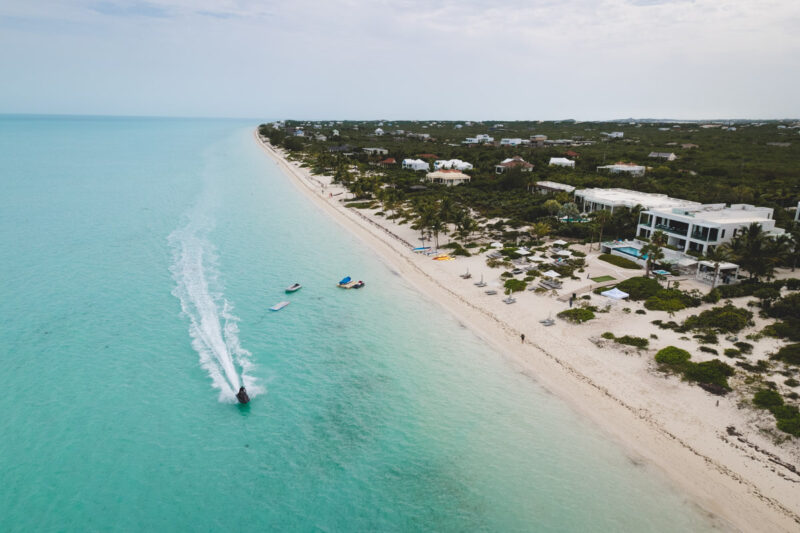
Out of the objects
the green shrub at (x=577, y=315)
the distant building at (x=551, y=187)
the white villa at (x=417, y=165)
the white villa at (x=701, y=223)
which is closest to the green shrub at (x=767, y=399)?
the green shrub at (x=577, y=315)

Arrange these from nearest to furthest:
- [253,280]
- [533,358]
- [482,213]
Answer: [533,358]
[253,280]
[482,213]

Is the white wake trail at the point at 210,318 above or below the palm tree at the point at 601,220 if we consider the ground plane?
below

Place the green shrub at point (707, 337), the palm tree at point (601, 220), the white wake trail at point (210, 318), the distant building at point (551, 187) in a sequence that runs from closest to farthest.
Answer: the white wake trail at point (210, 318) → the green shrub at point (707, 337) → the palm tree at point (601, 220) → the distant building at point (551, 187)

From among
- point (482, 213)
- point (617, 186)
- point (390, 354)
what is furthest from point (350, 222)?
point (617, 186)

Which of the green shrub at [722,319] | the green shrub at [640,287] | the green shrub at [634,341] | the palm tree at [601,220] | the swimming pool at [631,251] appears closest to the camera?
the green shrub at [634,341]

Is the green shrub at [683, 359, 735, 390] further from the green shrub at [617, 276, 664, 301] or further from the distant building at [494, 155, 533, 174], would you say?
the distant building at [494, 155, 533, 174]

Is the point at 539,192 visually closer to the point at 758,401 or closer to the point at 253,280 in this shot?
the point at 253,280

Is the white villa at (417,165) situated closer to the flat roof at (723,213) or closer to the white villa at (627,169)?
the white villa at (627,169)
